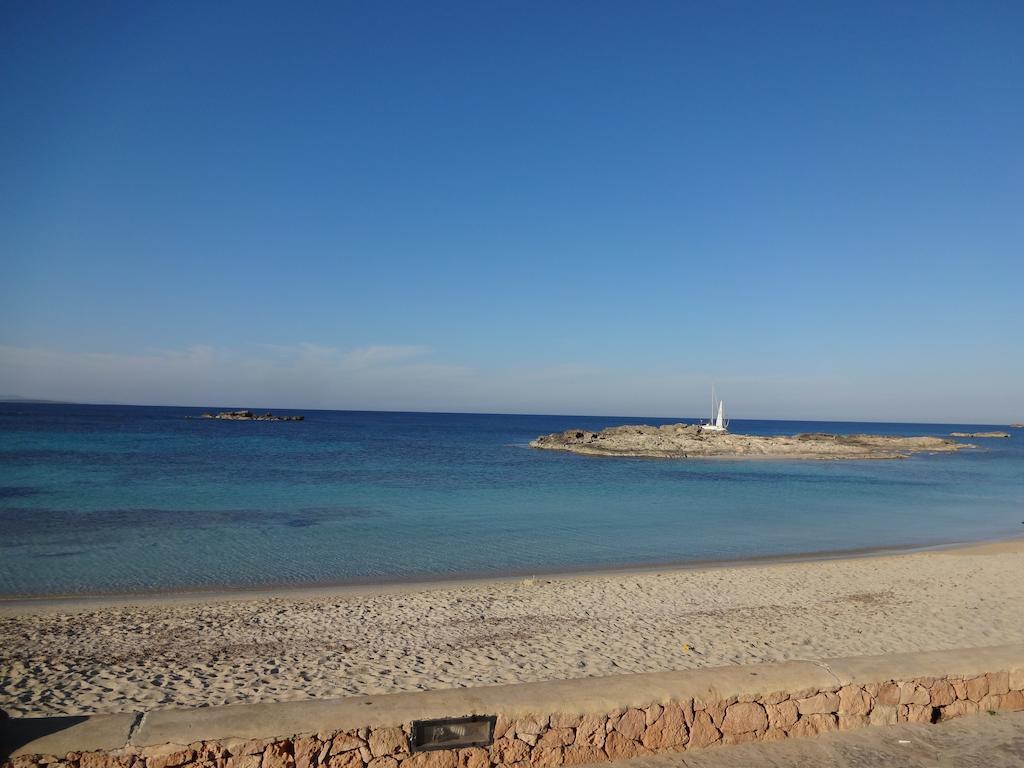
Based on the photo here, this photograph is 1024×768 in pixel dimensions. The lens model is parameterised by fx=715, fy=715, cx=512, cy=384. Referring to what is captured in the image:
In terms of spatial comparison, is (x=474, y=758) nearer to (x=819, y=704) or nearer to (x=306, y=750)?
(x=306, y=750)

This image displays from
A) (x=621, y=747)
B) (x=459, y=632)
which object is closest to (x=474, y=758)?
(x=621, y=747)

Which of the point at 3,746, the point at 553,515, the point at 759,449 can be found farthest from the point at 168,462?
the point at 759,449

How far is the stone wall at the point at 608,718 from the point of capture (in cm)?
431

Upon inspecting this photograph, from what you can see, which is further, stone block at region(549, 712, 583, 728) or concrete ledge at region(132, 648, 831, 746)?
stone block at region(549, 712, 583, 728)

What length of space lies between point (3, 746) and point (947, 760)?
6024 millimetres

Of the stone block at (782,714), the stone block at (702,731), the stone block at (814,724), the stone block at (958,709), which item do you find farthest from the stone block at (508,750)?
the stone block at (958,709)

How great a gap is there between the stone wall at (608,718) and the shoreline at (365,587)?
7870 millimetres

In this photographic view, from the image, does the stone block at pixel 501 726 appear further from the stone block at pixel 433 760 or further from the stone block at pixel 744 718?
the stone block at pixel 744 718

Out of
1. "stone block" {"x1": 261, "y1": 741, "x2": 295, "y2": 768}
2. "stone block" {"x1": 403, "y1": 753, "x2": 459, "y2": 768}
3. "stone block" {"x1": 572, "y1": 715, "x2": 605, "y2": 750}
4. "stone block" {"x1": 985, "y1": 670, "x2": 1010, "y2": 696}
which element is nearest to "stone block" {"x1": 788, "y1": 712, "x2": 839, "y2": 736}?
"stone block" {"x1": 985, "y1": 670, "x2": 1010, "y2": 696}

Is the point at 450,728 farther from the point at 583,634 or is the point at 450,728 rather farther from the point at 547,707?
the point at 583,634

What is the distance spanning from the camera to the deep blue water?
14898mm

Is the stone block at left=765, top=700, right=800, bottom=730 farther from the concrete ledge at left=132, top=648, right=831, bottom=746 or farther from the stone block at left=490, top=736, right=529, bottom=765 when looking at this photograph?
the stone block at left=490, top=736, right=529, bottom=765

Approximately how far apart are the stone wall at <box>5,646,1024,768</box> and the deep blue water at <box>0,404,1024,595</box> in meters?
9.50

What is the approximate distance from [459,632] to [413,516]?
12295mm
